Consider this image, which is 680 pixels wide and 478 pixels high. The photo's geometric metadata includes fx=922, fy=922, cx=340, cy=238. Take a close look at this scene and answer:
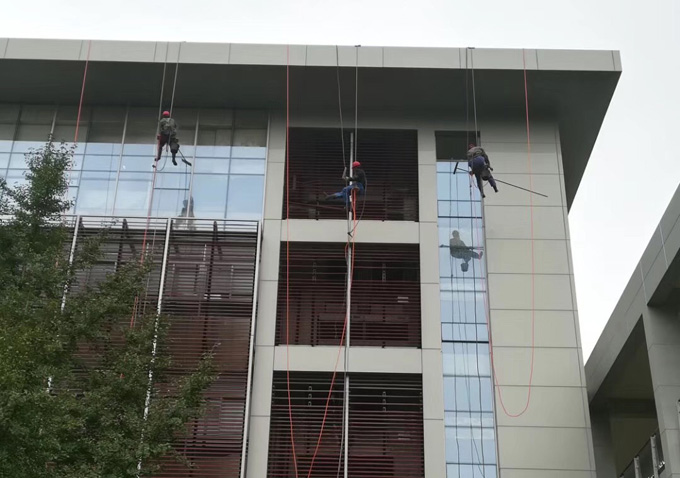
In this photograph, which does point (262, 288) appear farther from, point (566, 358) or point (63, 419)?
point (63, 419)

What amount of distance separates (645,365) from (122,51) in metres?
14.2

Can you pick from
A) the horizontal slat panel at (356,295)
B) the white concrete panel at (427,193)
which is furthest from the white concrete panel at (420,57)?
the horizontal slat panel at (356,295)

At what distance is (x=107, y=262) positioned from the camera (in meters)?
20.2

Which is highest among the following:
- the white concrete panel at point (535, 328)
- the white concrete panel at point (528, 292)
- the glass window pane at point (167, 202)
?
the glass window pane at point (167, 202)

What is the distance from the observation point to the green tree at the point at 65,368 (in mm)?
12273

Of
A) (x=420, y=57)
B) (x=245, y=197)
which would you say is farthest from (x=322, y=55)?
(x=245, y=197)

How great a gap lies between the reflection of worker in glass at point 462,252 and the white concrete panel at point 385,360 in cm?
255

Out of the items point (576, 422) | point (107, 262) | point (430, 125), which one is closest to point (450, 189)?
point (430, 125)

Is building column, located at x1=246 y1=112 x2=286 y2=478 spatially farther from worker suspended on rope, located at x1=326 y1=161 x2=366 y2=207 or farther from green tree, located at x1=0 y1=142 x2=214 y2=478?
green tree, located at x1=0 y1=142 x2=214 y2=478

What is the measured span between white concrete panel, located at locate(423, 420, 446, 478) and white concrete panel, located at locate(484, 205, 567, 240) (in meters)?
4.73

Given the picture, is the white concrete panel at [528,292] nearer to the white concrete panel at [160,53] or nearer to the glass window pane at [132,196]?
the glass window pane at [132,196]

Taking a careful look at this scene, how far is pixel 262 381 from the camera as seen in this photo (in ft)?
63.9

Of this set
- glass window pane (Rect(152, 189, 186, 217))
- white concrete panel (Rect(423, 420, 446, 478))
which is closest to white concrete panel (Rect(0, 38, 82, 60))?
glass window pane (Rect(152, 189, 186, 217))

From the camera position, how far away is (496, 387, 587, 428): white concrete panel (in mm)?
18906
